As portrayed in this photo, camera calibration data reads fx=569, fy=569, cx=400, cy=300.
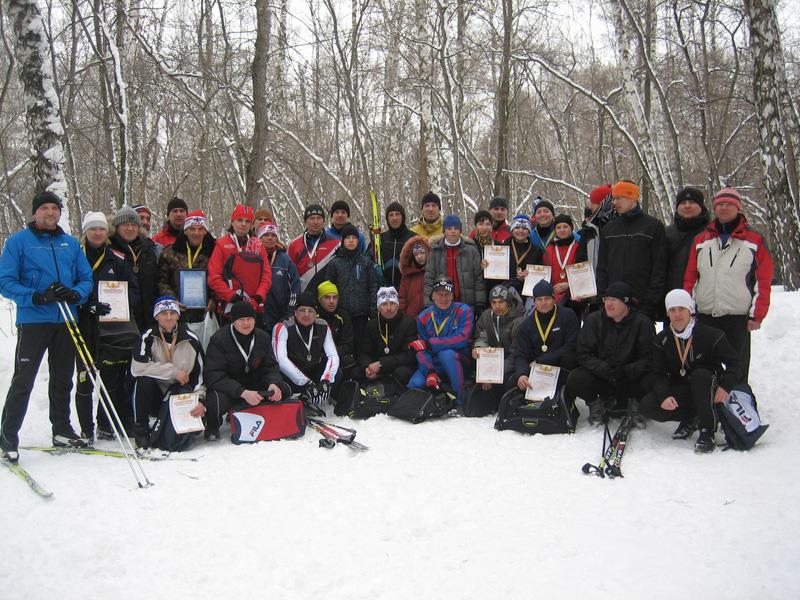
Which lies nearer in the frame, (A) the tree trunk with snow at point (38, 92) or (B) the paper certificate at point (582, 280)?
(B) the paper certificate at point (582, 280)

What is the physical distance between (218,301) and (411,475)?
9.36 feet

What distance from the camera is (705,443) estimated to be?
4.48m

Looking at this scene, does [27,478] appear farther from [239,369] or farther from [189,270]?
[189,270]

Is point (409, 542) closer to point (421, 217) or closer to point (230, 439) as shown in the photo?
point (230, 439)

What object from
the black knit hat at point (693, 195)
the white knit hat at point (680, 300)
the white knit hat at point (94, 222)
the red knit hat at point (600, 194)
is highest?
the red knit hat at point (600, 194)

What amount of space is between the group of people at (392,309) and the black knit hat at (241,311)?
10 mm

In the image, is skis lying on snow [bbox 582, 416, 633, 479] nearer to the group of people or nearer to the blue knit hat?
the group of people

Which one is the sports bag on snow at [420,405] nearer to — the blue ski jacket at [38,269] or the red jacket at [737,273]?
the red jacket at [737,273]

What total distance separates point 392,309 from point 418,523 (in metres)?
2.98

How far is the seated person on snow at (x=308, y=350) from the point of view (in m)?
5.95

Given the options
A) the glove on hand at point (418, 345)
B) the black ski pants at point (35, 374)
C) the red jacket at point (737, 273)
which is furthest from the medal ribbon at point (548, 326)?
the black ski pants at point (35, 374)

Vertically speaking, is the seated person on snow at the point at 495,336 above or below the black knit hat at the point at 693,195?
below

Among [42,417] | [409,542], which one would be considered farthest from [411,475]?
[42,417]

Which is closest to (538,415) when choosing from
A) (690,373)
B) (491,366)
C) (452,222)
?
(491,366)
